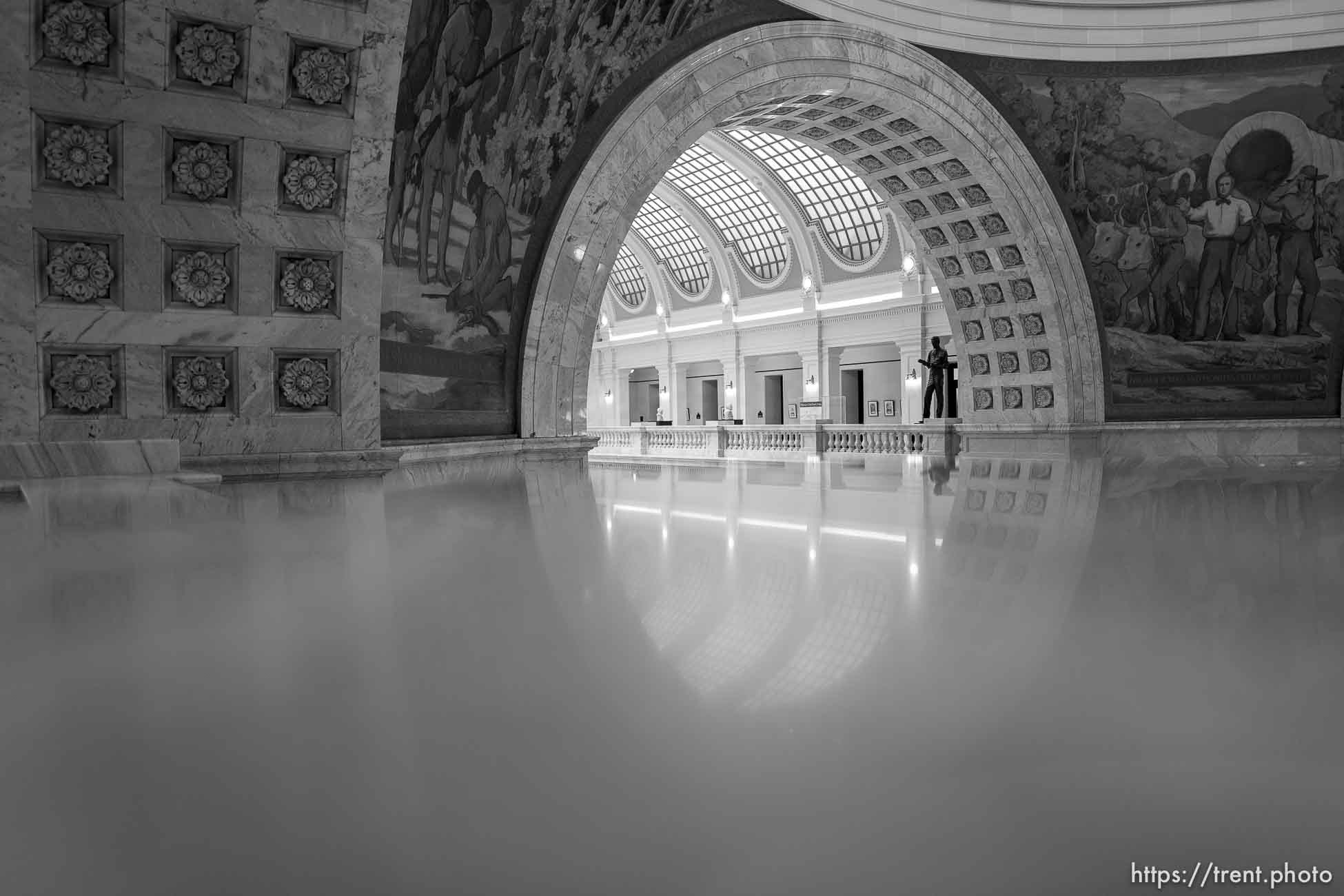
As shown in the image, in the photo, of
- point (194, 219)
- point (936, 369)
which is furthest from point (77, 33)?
point (936, 369)

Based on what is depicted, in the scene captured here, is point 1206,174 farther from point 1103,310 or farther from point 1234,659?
point 1234,659

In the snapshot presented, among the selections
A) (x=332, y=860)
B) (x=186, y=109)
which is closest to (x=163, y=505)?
(x=186, y=109)

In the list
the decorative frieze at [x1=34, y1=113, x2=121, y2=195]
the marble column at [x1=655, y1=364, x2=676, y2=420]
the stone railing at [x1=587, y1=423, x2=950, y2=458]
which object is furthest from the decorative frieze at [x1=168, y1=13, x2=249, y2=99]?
the marble column at [x1=655, y1=364, x2=676, y2=420]

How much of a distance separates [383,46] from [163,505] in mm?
4102

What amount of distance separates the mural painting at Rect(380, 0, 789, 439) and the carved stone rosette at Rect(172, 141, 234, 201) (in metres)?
2.34

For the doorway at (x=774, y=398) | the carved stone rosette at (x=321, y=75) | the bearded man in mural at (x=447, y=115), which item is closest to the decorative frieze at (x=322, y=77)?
the carved stone rosette at (x=321, y=75)

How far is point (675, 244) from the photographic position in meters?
39.1

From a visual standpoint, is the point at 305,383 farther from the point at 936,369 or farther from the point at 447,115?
the point at 936,369

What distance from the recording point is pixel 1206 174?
17.4 metres

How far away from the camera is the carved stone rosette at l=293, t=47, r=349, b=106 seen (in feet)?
21.4

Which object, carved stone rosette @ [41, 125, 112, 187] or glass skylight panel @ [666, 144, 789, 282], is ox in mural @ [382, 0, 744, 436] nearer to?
carved stone rosette @ [41, 125, 112, 187]

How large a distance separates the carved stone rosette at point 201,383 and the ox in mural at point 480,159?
2.26 m

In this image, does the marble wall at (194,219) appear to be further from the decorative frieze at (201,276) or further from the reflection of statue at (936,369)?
the reflection of statue at (936,369)

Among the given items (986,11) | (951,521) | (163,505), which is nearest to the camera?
(951,521)
